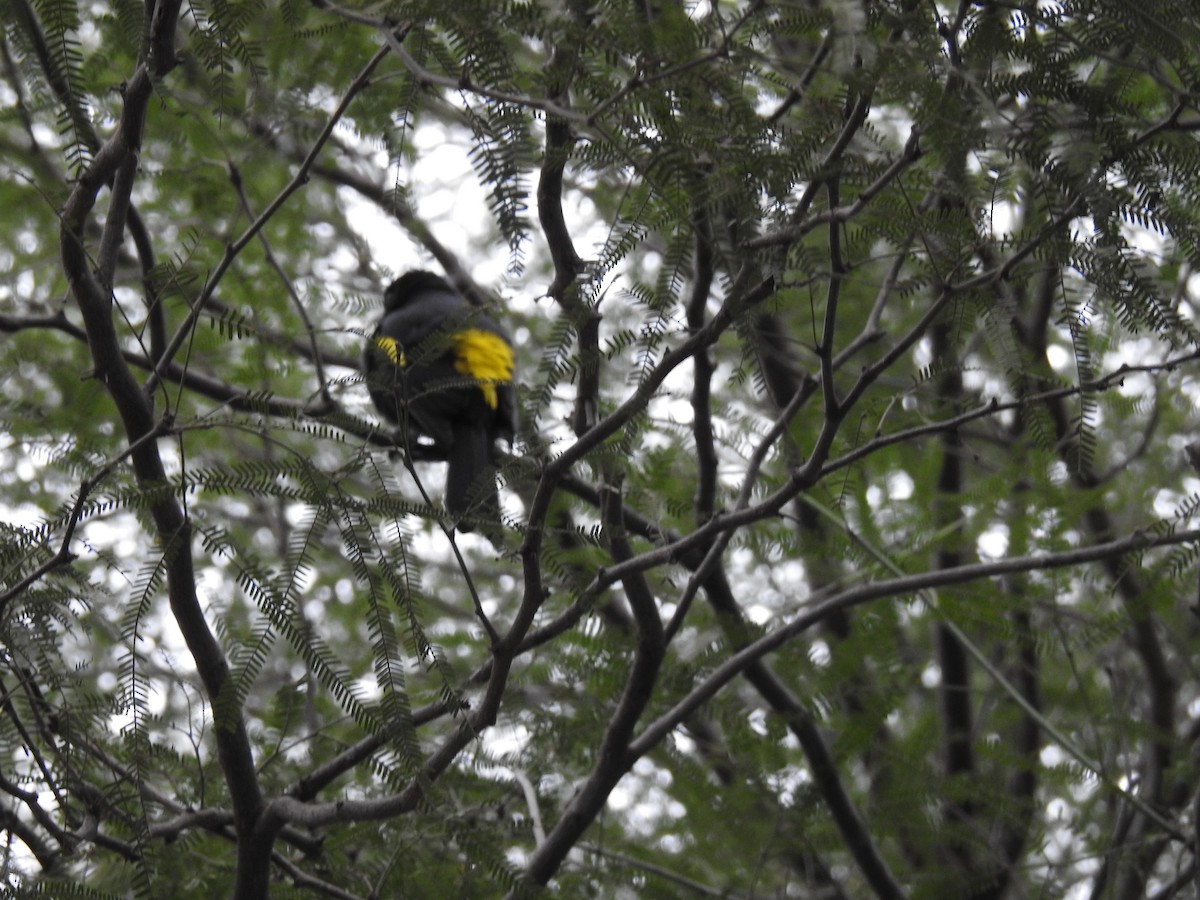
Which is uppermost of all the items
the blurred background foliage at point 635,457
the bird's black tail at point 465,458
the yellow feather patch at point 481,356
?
the yellow feather patch at point 481,356

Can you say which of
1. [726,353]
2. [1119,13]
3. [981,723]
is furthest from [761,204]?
[726,353]

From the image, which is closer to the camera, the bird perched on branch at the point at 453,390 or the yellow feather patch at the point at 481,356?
the bird perched on branch at the point at 453,390

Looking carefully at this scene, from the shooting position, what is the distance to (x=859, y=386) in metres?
2.63

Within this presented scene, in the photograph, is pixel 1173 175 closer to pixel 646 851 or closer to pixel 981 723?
pixel 646 851

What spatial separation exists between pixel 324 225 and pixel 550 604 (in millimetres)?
3212

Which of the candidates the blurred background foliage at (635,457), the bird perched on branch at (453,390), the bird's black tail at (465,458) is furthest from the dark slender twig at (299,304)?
the bird's black tail at (465,458)

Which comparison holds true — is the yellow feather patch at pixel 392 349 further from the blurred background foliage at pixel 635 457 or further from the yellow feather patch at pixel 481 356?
the yellow feather patch at pixel 481 356

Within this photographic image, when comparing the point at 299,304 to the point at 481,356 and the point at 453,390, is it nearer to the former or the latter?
the point at 453,390

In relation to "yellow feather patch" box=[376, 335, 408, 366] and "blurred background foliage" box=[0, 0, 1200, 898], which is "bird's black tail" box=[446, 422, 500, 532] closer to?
"blurred background foliage" box=[0, 0, 1200, 898]

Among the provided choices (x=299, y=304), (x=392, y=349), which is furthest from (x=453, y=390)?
(x=392, y=349)

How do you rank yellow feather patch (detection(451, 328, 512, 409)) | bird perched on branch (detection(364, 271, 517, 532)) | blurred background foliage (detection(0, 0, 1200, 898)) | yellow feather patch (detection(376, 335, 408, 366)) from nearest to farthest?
1. blurred background foliage (detection(0, 0, 1200, 898))
2. yellow feather patch (detection(376, 335, 408, 366))
3. bird perched on branch (detection(364, 271, 517, 532))
4. yellow feather patch (detection(451, 328, 512, 409))

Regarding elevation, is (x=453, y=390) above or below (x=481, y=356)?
below

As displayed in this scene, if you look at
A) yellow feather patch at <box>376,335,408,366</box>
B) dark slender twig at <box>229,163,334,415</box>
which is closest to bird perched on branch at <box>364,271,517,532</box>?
dark slender twig at <box>229,163,334,415</box>

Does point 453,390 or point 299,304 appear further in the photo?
point 453,390
